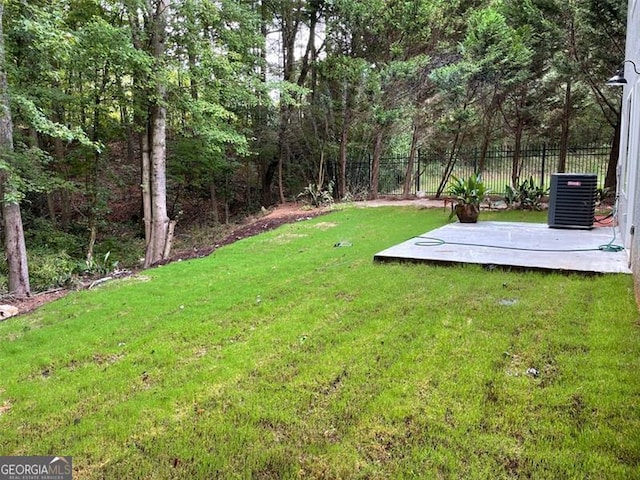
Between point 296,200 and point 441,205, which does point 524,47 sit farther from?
point 296,200

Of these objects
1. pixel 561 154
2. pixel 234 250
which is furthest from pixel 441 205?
pixel 234 250

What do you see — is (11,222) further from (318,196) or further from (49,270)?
(318,196)

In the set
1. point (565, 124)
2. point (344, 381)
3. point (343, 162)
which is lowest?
point (344, 381)

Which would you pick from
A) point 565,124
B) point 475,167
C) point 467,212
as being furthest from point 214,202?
point 565,124

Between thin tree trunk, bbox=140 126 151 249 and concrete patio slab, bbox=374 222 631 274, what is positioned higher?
thin tree trunk, bbox=140 126 151 249

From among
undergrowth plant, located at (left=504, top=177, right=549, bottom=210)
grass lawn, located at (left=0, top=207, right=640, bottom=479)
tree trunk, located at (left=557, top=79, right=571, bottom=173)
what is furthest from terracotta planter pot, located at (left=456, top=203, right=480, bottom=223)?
tree trunk, located at (left=557, top=79, right=571, bottom=173)

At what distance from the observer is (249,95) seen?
10.6 meters

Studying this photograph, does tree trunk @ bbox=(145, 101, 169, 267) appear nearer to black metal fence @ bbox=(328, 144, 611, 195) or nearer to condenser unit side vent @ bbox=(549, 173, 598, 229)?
black metal fence @ bbox=(328, 144, 611, 195)

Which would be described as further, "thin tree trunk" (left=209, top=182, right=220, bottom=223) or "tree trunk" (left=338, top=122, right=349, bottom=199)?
"thin tree trunk" (left=209, top=182, right=220, bottom=223)

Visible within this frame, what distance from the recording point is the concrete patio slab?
191 inches

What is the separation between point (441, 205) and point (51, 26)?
8.93 metres

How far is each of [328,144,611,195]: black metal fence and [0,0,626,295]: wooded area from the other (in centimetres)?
56

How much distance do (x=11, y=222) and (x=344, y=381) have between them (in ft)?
22.6

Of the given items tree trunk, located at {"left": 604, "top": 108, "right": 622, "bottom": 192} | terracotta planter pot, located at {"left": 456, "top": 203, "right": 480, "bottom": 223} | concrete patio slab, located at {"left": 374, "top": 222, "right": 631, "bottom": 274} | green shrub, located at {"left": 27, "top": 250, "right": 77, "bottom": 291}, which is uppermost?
tree trunk, located at {"left": 604, "top": 108, "right": 622, "bottom": 192}
